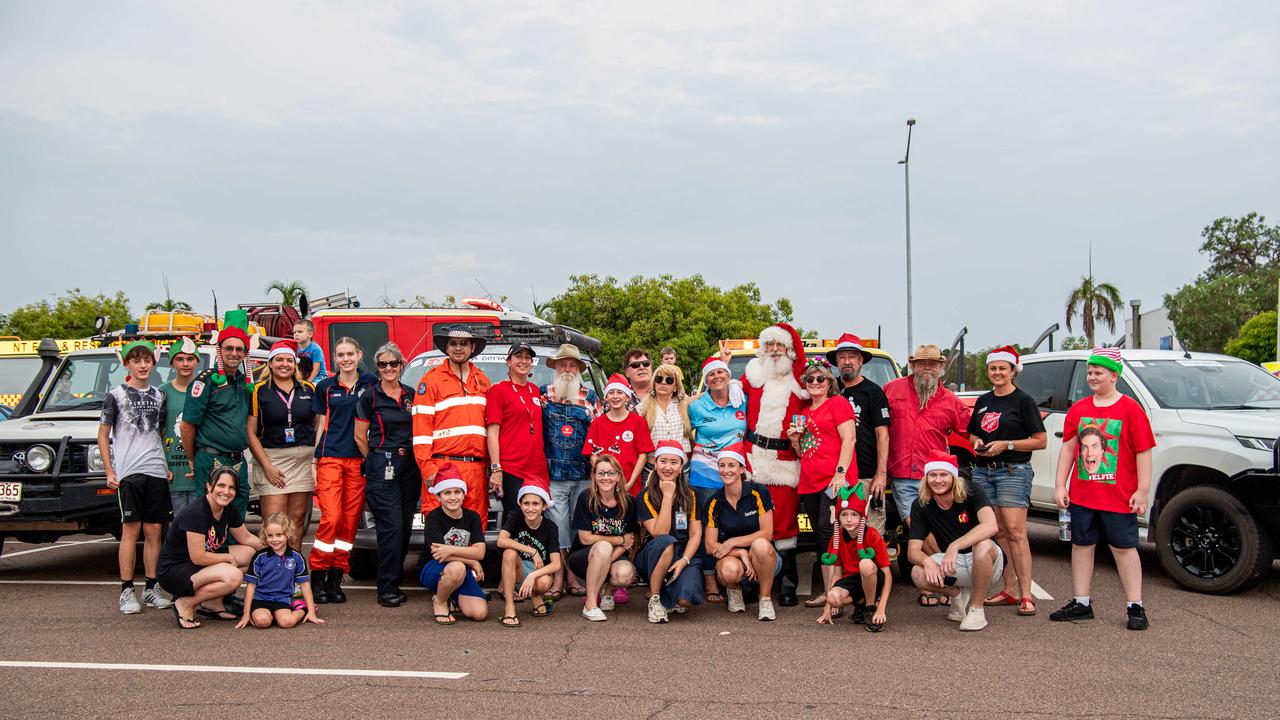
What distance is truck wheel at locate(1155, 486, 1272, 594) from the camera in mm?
6863

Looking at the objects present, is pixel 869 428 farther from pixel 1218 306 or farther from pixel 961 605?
pixel 1218 306

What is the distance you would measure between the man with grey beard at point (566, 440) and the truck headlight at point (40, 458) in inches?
155

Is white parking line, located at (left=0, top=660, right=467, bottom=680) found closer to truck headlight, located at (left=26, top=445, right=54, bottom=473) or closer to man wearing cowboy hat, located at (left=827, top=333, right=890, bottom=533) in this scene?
truck headlight, located at (left=26, top=445, right=54, bottom=473)

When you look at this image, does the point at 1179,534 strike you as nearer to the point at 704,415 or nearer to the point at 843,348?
the point at 843,348

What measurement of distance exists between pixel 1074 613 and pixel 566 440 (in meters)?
3.67

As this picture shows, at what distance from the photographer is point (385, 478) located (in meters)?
7.04

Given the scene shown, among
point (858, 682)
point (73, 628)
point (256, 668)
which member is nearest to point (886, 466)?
point (858, 682)

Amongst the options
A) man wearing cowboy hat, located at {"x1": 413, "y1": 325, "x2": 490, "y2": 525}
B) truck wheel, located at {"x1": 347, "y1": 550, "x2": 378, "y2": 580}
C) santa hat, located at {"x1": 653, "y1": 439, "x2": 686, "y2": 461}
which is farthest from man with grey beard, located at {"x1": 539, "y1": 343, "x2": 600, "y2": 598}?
truck wheel, located at {"x1": 347, "y1": 550, "x2": 378, "y2": 580}

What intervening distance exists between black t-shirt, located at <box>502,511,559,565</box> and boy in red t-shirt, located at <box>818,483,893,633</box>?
1868 mm

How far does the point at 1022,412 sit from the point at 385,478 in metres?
4.54

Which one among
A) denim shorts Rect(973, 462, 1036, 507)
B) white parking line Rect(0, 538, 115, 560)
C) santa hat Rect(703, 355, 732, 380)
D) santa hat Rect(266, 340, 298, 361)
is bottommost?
white parking line Rect(0, 538, 115, 560)

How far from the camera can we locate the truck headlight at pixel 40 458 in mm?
7629

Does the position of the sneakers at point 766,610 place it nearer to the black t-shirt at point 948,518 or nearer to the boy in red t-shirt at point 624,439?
the black t-shirt at point 948,518

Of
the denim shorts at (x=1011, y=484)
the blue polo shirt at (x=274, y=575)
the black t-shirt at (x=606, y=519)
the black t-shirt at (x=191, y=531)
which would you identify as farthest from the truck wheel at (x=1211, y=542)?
the black t-shirt at (x=191, y=531)
